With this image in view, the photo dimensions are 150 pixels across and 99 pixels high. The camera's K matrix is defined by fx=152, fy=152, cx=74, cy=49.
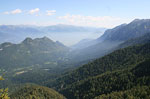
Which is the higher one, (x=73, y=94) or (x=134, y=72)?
(x=134, y=72)

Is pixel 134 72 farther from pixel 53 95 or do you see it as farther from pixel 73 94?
pixel 53 95

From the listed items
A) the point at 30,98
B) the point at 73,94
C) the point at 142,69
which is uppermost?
the point at 142,69

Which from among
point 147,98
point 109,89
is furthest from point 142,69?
point 147,98

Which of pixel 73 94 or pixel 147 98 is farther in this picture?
pixel 73 94

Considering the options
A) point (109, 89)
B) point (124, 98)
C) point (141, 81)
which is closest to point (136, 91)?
point (124, 98)

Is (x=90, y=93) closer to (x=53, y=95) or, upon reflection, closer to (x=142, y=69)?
(x=53, y=95)

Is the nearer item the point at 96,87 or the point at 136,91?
the point at 136,91

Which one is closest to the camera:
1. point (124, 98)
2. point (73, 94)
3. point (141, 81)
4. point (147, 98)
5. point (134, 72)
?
point (147, 98)

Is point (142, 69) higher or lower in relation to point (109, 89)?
higher

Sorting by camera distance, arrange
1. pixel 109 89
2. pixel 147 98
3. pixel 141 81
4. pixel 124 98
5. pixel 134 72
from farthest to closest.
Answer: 1. pixel 134 72
2. pixel 109 89
3. pixel 141 81
4. pixel 124 98
5. pixel 147 98
